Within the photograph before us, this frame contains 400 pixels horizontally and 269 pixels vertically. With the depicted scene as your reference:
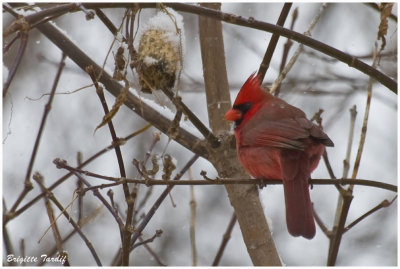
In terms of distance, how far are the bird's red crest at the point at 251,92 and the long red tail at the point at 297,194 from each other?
0.38m

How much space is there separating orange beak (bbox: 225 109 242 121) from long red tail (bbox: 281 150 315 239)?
0.27 m

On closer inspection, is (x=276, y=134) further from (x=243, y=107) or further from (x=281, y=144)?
(x=243, y=107)

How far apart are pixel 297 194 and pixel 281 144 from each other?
0.78 feet

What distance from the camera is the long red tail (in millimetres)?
2264

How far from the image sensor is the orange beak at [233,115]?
2.63 meters

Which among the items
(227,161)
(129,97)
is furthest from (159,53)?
(227,161)

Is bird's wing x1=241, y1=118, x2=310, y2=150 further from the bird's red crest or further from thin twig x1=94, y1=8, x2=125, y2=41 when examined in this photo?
thin twig x1=94, y1=8, x2=125, y2=41

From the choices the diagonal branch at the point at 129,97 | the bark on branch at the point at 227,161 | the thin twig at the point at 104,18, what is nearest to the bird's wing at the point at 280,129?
the bark on branch at the point at 227,161

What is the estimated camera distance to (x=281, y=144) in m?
2.50

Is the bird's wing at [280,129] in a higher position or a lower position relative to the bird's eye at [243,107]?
lower

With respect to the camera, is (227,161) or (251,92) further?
(251,92)

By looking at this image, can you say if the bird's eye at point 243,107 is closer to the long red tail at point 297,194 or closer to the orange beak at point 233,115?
the orange beak at point 233,115

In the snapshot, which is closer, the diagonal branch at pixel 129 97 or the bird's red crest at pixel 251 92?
the diagonal branch at pixel 129 97

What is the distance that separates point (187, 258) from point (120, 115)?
4.57ft
